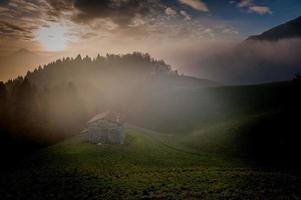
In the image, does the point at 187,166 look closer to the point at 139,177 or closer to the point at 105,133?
the point at 139,177

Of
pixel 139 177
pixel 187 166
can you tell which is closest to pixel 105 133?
pixel 187 166

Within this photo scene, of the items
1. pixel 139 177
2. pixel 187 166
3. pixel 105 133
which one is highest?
pixel 105 133

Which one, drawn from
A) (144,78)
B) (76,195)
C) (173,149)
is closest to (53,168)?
(76,195)

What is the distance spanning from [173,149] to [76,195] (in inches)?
1302

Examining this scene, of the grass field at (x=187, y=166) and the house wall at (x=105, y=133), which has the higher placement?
the house wall at (x=105, y=133)

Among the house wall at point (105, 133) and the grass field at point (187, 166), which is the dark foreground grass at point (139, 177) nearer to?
the grass field at point (187, 166)

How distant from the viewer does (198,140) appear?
216 ft

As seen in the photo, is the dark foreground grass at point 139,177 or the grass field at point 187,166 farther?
the grass field at point 187,166

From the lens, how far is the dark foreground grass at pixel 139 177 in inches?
1067

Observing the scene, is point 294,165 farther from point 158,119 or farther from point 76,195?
A: point 158,119

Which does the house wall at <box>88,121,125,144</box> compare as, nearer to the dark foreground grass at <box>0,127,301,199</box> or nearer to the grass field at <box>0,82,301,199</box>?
the grass field at <box>0,82,301,199</box>

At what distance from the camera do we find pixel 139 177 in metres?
33.8

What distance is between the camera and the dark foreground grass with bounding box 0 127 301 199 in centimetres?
2709

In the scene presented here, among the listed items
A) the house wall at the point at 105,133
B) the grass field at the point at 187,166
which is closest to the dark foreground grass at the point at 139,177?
the grass field at the point at 187,166
